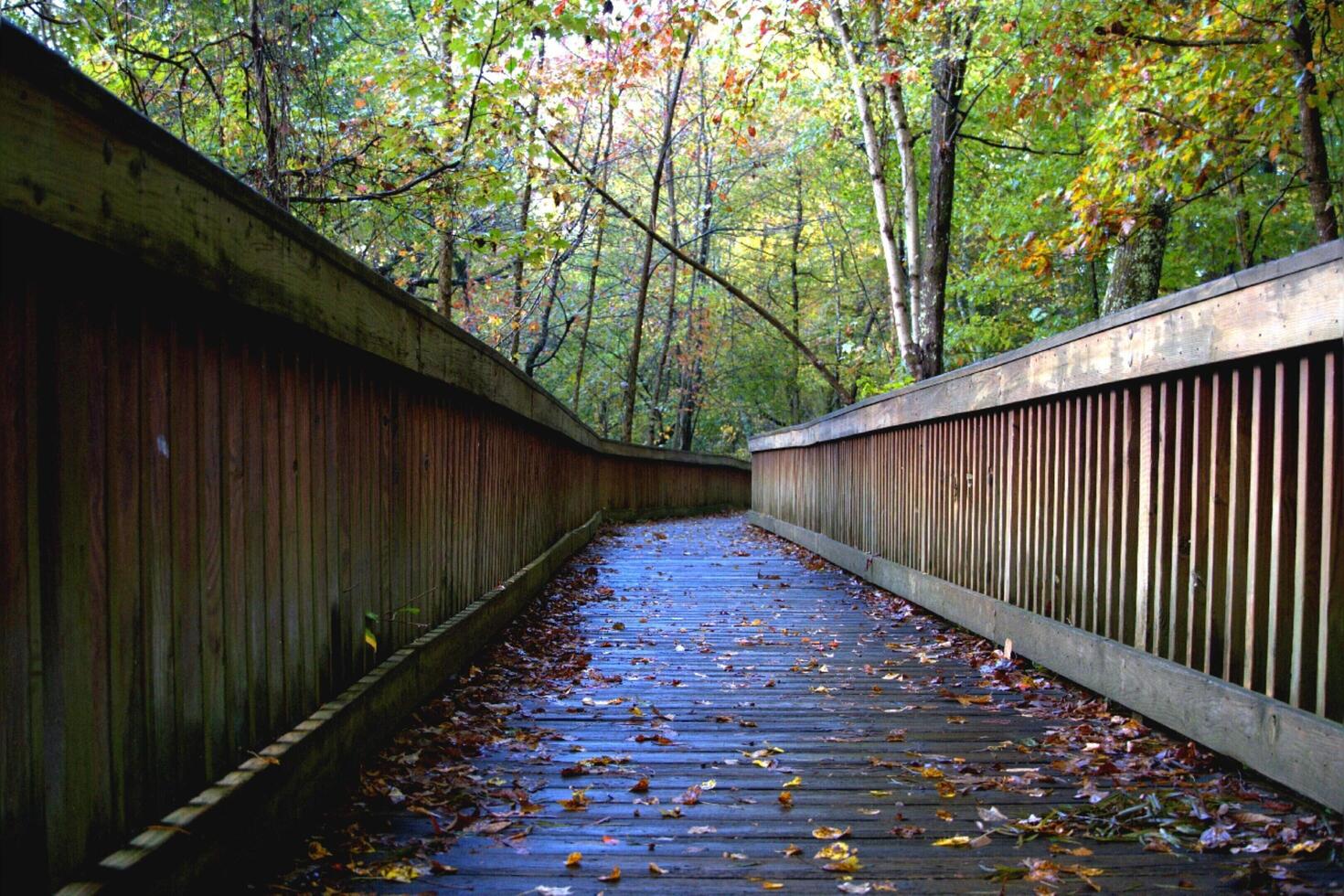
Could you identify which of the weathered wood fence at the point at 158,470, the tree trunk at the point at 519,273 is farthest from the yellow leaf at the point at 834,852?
the tree trunk at the point at 519,273

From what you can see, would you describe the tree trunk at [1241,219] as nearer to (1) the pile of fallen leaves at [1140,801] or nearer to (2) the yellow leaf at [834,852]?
(1) the pile of fallen leaves at [1140,801]

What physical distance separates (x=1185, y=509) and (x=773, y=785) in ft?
6.22

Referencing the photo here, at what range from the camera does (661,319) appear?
106 ft

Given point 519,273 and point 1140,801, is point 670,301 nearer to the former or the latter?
point 519,273

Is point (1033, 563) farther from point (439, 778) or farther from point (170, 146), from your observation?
point (170, 146)

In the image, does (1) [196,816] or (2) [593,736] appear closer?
(1) [196,816]

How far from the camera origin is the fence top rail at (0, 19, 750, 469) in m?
1.63

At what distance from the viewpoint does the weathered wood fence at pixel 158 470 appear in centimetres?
171

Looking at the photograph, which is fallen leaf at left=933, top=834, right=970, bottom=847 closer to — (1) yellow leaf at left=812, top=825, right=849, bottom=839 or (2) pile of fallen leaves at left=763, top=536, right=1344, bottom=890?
(2) pile of fallen leaves at left=763, top=536, right=1344, bottom=890

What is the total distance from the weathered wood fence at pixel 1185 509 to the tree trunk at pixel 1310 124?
11.2 feet

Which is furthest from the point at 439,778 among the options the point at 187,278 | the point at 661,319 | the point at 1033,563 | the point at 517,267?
the point at 661,319

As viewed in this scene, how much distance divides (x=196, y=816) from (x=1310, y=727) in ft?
9.98

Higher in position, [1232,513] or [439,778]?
[1232,513]

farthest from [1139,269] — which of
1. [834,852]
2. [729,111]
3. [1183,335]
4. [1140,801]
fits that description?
[834,852]
